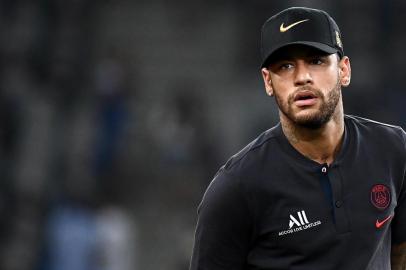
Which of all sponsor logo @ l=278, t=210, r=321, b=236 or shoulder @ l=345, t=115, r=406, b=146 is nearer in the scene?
all sponsor logo @ l=278, t=210, r=321, b=236

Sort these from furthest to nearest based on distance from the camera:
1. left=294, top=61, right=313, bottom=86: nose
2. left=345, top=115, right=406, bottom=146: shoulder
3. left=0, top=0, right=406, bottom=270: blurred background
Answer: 1. left=0, top=0, right=406, bottom=270: blurred background
2. left=345, top=115, right=406, bottom=146: shoulder
3. left=294, top=61, right=313, bottom=86: nose

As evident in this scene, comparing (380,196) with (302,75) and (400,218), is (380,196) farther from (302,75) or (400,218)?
(302,75)

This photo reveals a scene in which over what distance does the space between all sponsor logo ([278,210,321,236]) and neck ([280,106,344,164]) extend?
266 mm

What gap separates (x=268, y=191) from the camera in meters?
3.75

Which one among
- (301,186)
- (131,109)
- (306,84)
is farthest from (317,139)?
(131,109)

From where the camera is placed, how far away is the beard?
145 inches

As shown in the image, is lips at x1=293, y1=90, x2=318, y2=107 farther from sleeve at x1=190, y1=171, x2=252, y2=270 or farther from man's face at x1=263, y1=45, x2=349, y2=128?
sleeve at x1=190, y1=171, x2=252, y2=270

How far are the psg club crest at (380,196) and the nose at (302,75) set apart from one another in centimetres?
53

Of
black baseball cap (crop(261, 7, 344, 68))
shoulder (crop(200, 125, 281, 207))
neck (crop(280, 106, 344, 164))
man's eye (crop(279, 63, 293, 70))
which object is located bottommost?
shoulder (crop(200, 125, 281, 207))

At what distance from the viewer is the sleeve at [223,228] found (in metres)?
3.72

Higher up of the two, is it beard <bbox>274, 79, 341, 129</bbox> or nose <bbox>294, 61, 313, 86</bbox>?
nose <bbox>294, 61, 313, 86</bbox>

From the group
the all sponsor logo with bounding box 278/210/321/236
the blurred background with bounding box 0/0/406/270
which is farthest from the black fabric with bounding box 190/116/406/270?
the blurred background with bounding box 0/0/406/270

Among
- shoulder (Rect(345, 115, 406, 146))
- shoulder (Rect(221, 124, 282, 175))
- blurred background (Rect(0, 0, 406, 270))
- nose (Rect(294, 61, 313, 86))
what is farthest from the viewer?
blurred background (Rect(0, 0, 406, 270))

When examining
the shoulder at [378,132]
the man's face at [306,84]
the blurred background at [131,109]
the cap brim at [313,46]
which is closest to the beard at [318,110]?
the man's face at [306,84]
